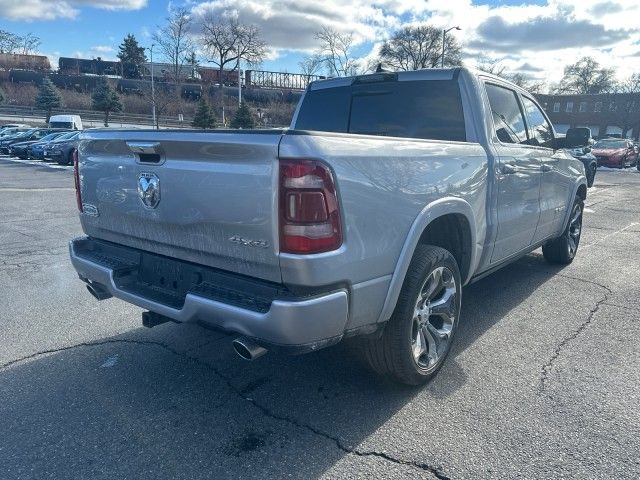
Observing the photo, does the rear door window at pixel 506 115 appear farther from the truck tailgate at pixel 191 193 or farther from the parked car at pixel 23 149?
the parked car at pixel 23 149

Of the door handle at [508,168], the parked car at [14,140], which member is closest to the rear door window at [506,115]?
the door handle at [508,168]

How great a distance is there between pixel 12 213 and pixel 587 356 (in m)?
9.87

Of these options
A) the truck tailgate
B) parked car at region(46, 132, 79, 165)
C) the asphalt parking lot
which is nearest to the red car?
the asphalt parking lot

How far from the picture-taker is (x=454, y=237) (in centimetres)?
341

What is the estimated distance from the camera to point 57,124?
33188 mm

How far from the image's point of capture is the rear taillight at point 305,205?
2.19 metres

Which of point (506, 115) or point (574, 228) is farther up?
point (506, 115)

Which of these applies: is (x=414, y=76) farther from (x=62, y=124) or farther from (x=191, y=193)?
(x=62, y=124)

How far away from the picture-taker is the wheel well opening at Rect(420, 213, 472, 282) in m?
3.28

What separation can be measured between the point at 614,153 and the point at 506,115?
24.9 meters

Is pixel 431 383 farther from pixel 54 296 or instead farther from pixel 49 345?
pixel 54 296

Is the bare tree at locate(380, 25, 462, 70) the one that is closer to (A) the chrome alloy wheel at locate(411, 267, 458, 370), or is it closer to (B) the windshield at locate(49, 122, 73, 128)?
(B) the windshield at locate(49, 122, 73, 128)

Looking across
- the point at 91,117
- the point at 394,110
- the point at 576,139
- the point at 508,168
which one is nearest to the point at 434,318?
the point at 508,168

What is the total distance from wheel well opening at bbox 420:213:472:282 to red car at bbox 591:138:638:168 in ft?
82.3
